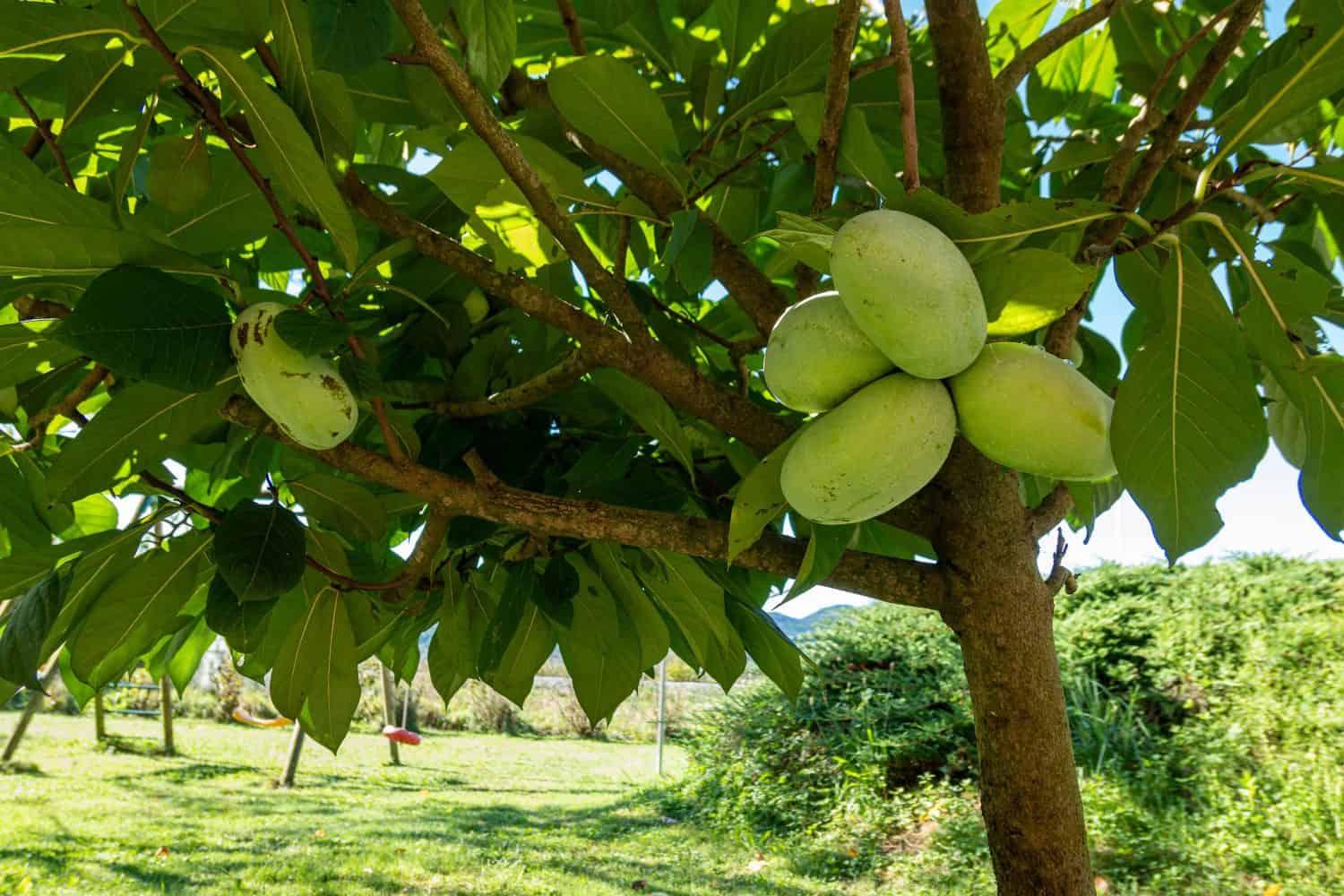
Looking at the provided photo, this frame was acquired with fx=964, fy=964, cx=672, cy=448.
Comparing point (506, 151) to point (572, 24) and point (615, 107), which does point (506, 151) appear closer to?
point (615, 107)

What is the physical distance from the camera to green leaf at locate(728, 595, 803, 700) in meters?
1.25

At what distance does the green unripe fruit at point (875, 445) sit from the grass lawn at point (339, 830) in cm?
526

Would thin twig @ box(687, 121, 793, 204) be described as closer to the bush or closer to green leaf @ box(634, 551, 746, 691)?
green leaf @ box(634, 551, 746, 691)

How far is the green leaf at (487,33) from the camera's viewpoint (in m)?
0.88

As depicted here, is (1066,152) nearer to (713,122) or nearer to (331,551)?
(713,122)

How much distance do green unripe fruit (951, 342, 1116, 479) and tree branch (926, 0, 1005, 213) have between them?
20.9 inches

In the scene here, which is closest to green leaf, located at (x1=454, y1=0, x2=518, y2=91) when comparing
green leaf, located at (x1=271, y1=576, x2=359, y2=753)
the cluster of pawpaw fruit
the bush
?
the cluster of pawpaw fruit

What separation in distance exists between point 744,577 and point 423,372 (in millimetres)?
548

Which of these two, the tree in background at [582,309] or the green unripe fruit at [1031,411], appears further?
the tree in background at [582,309]

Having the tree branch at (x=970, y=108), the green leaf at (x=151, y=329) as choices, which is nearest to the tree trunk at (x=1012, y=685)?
the tree branch at (x=970, y=108)

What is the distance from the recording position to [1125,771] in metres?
5.88

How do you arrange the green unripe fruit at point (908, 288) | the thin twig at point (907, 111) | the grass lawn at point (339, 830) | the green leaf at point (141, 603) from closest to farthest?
the green unripe fruit at point (908, 288), the thin twig at point (907, 111), the green leaf at point (141, 603), the grass lawn at point (339, 830)

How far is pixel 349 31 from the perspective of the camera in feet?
2.49

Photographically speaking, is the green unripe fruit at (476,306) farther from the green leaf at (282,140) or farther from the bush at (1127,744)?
the bush at (1127,744)
